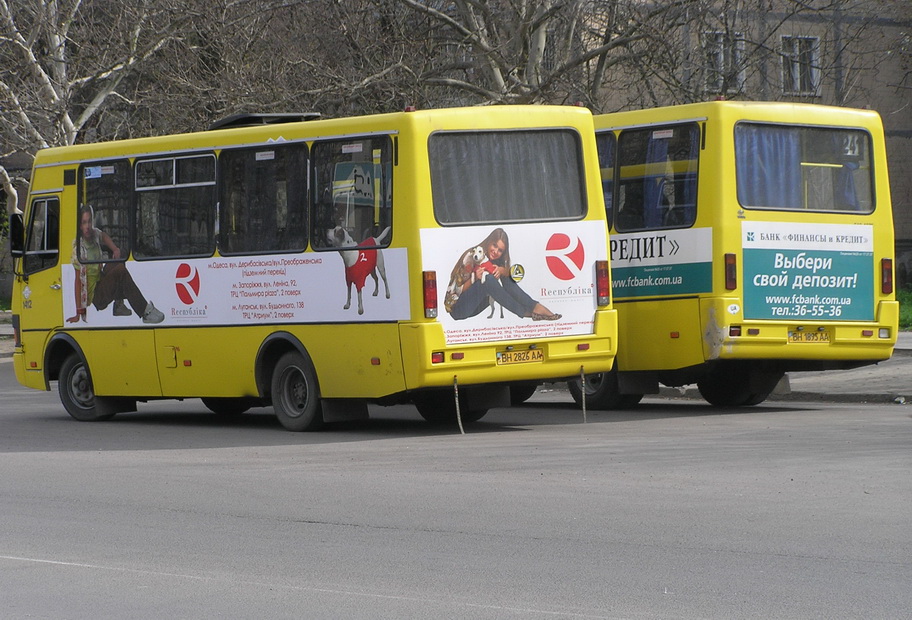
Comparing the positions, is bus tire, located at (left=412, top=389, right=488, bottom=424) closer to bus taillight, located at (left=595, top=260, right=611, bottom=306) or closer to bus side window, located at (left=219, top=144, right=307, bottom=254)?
bus taillight, located at (left=595, top=260, right=611, bottom=306)

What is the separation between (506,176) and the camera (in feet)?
46.3

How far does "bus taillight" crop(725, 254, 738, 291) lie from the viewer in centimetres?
1526

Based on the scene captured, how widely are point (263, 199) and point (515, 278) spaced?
272 cm

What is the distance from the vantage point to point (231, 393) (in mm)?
15266

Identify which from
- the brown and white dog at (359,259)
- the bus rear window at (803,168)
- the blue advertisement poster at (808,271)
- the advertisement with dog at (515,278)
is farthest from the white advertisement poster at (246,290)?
the bus rear window at (803,168)

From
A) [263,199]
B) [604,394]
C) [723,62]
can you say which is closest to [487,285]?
[263,199]

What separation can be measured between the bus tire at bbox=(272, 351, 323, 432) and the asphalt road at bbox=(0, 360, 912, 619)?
10.0 inches

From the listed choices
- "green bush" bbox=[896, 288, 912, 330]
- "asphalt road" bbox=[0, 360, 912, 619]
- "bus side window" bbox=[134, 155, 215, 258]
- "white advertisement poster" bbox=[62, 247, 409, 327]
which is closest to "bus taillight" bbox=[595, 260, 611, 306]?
"asphalt road" bbox=[0, 360, 912, 619]

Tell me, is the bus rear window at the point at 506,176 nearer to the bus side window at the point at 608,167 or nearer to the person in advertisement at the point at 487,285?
the person in advertisement at the point at 487,285

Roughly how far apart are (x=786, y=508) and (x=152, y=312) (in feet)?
28.2

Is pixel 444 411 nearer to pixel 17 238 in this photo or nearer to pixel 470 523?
pixel 17 238

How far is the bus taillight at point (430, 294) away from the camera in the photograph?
13516mm

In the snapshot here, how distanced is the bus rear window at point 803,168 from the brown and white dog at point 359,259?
3.97 meters

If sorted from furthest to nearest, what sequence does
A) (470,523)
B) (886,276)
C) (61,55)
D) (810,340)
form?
1. (61,55)
2. (886,276)
3. (810,340)
4. (470,523)
